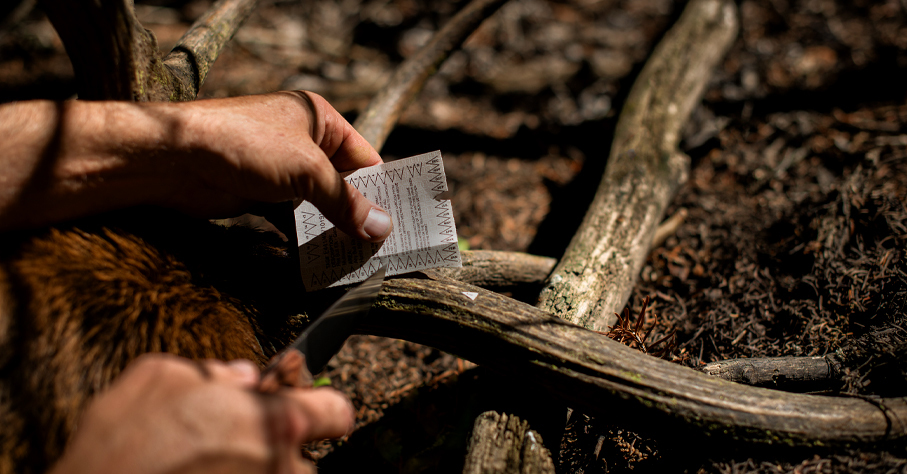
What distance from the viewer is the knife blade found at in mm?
1336

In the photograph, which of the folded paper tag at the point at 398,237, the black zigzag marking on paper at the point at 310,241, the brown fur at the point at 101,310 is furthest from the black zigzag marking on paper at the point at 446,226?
the brown fur at the point at 101,310

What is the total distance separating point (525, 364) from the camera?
1441 mm

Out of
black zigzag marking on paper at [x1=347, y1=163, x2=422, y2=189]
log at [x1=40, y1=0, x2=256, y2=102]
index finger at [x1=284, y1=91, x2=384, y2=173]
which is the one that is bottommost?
black zigzag marking on paper at [x1=347, y1=163, x2=422, y2=189]

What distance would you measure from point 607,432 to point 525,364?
0.49 meters

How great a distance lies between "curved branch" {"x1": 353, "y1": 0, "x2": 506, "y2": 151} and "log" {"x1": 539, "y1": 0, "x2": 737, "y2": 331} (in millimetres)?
1154

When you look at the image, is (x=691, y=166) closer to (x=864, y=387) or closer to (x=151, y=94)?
(x=864, y=387)

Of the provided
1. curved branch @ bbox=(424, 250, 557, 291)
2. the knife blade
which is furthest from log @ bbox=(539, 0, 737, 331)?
the knife blade

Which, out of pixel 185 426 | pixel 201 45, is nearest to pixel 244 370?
pixel 185 426

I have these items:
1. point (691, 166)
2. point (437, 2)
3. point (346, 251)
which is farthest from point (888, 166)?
point (437, 2)

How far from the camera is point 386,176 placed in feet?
5.23

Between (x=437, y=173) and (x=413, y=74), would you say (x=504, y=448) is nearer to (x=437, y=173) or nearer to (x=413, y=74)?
(x=437, y=173)

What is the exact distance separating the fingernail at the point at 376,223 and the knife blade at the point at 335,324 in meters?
0.14

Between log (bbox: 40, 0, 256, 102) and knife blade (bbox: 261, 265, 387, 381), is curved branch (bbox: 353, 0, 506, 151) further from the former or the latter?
knife blade (bbox: 261, 265, 387, 381)

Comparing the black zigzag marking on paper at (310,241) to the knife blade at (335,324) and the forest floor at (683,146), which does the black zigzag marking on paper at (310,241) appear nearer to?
the knife blade at (335,324)
